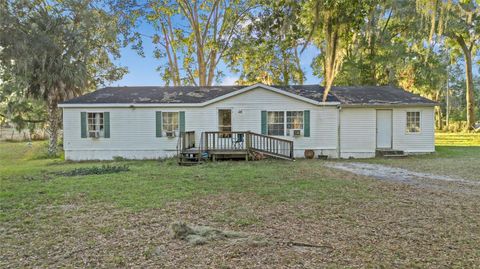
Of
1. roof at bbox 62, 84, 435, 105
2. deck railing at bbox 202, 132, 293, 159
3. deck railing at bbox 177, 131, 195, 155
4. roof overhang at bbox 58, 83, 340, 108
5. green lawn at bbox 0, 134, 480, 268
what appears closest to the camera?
green lawn at bbox 0, 134, 480, 268

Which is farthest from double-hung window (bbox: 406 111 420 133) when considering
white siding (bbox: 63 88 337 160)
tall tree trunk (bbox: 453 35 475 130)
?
tall tree trunk (bbox: 453 35 475 130)

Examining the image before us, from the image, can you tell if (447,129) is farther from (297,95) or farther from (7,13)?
(7,13)

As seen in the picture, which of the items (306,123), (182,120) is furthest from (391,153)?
(182,120)

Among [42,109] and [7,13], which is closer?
[7,13]

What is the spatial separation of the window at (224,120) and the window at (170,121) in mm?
1955

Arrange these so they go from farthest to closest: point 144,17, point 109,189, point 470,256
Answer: point 144,17
point 109,189
point 470,256

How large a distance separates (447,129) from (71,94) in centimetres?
3608

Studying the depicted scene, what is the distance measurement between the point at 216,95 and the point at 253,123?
2.62 meters

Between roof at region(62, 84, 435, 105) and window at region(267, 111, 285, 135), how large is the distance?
1.01 m

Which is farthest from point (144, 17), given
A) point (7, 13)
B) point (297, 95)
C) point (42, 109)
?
point (297, 95)

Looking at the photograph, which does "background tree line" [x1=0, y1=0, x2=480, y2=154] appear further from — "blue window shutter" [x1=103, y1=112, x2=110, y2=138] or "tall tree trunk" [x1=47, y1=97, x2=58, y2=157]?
"blue window shutter" [x1=103, y1=112, x2=110, y2=138]

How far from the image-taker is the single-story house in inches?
545

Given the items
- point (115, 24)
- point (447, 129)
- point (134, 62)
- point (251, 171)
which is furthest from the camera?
point (447, 129)

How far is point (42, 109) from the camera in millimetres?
23344
